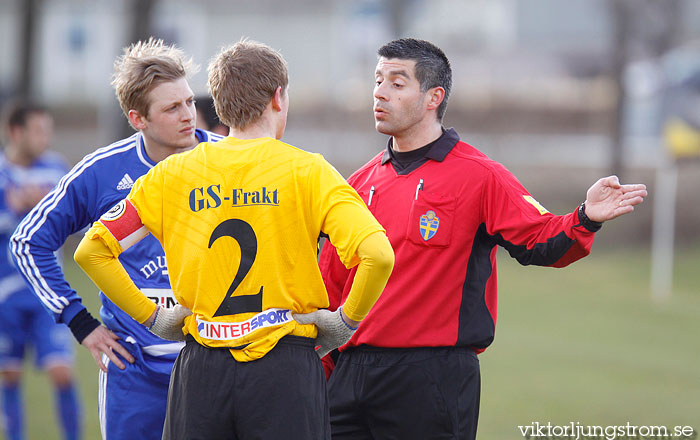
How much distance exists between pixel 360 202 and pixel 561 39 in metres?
41.4

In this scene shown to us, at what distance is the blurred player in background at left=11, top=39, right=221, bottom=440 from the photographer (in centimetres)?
388

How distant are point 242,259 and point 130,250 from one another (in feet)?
3.71

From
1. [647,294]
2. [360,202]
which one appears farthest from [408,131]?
[647,294]

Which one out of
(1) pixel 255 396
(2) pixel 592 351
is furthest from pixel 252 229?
(2) pixel 592 351

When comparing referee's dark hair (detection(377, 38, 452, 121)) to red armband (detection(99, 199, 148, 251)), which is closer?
red armband (detection(99, 199, 148, 251))

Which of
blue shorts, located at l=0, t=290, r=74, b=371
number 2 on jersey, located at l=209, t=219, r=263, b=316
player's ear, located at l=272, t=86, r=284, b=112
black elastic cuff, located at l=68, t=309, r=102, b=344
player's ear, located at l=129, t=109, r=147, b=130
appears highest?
player's ear, located at l=272, t=86, r=284, b=112

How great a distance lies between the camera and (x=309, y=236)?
2.98 meters

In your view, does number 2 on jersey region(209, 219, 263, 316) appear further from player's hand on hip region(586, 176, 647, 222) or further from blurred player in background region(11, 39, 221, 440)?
player's hand on hip region(586, 176, 647, 222)

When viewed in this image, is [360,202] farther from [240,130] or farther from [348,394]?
[348,394]

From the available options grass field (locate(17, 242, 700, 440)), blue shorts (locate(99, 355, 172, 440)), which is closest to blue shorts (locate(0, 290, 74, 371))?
grass field (locate(17, 242, 700, 440))

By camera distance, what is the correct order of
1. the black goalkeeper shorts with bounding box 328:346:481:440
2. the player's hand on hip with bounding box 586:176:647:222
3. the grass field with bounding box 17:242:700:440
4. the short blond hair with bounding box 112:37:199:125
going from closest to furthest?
the player's hand on hip with bounding box 586:176:647:222 < the black goalkeeper shorts with bounding box 328:346:481:440 < the short blond hair with bounding box 112:37:199:125 < the grass field with bounding box 17:242:700:440

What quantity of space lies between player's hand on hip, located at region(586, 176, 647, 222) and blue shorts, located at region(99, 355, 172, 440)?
1.91 meters

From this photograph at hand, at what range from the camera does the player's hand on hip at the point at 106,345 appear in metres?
3.78

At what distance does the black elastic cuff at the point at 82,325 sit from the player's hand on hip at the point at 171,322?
745mm
